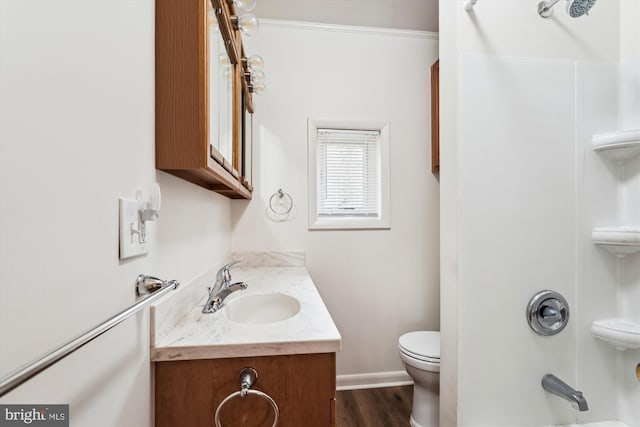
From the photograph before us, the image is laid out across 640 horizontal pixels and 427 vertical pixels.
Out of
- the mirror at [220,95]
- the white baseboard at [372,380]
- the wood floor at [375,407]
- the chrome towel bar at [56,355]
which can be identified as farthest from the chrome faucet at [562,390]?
the mirror at [220,95]

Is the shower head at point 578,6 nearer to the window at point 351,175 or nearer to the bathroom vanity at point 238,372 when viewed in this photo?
the window at point 351,175

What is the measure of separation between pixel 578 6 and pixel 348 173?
1.50 metres

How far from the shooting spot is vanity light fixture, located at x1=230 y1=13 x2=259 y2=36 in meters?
1.21

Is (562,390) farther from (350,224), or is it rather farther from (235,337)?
(350,224)

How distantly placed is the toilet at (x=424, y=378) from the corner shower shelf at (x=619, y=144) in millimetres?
1228

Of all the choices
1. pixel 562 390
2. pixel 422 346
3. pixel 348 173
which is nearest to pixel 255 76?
pixel 348 173

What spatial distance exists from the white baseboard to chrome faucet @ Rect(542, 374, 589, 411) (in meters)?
1.21

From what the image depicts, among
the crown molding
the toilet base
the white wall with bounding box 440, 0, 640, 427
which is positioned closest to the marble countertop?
the white wall with bounding box 440, 0, 640, 427

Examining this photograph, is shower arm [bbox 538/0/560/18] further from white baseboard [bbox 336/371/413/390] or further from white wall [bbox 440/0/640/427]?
white baseboard [bbox 336/371/413/390]

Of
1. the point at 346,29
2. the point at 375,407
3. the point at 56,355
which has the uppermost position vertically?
the point at 346,29

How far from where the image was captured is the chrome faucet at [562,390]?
3.57 ft

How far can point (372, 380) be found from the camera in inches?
88.5

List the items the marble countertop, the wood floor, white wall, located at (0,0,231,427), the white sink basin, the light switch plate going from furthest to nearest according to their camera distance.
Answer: the wood floor
the white sink basin
the marble countertop
the light switch plate
white wall, located at (0,0,231,427)

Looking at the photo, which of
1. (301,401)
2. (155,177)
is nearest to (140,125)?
(155,177)
